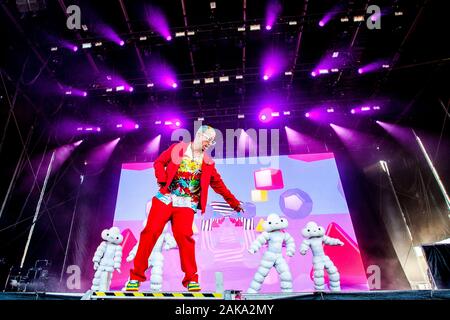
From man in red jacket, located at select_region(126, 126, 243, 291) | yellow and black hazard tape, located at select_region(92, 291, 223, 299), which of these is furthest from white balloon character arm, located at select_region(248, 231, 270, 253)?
yellow and black hazard tape, located at select_region(92, 291, 223, 299)

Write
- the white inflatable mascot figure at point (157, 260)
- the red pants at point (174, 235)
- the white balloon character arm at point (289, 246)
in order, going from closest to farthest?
the red pants at point (174, 235) → the white balloon character arm at point (289, 246) → the white inflatable mascot figure at point (157, 260)

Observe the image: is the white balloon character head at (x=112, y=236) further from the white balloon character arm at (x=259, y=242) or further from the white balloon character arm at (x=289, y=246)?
the white balloon character arm at (x=289, y=246)

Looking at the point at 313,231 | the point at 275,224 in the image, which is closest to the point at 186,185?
the point at 275,224

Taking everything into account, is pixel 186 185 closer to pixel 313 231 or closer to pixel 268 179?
pixel 313 231

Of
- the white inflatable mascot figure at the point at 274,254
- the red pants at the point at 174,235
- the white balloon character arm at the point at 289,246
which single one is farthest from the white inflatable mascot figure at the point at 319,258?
the red pants at the point at 174,235

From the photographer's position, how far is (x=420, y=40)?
5.96m

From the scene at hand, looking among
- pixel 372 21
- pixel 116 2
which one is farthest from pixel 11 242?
pixel 372 21

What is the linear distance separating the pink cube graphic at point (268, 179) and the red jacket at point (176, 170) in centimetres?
393

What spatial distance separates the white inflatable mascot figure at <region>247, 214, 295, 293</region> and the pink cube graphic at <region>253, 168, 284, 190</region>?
2384mm

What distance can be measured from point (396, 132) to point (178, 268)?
266 inches

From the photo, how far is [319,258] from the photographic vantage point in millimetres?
4703

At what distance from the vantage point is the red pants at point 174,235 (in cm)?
263

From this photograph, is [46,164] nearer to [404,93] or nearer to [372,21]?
[372,21]

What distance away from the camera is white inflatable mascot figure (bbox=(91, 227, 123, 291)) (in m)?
5.02
